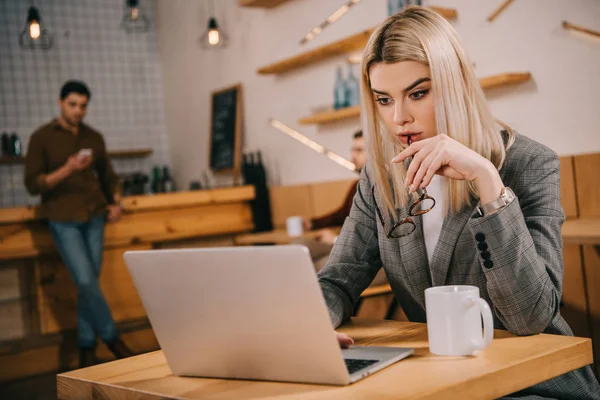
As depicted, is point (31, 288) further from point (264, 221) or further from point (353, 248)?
point (353, 248)

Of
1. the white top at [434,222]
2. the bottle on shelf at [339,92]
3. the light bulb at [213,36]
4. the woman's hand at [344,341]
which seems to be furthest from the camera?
the light bulb at [213,36]

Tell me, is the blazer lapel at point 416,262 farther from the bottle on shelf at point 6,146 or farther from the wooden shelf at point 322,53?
the bottle on shelf at point 6,146

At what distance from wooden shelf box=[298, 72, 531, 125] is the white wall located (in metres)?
0.05

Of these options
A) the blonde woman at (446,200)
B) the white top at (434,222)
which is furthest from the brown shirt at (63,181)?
the white top at (434,222)

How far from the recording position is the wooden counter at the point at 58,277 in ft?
14.8

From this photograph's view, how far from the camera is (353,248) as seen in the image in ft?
5.23

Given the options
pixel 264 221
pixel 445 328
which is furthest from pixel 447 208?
pixel 264 221

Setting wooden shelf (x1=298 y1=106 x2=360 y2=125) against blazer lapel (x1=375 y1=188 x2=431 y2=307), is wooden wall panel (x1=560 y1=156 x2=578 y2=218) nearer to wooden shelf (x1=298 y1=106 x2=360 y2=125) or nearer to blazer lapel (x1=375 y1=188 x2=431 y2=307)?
wooden shelf (x1=298 y1=106 x2=360 y2=125)

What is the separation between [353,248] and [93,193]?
3161mm

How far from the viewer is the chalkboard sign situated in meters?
5.94

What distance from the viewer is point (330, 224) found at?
4.44 meters

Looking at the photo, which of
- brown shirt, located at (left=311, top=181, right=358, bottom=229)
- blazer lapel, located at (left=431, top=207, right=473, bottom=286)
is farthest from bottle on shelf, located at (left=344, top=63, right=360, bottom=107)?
blazer lapel, located at (left=431, top=207, right=473, bottom=286)

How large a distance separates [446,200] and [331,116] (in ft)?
10.7

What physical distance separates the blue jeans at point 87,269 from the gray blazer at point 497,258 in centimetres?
298
